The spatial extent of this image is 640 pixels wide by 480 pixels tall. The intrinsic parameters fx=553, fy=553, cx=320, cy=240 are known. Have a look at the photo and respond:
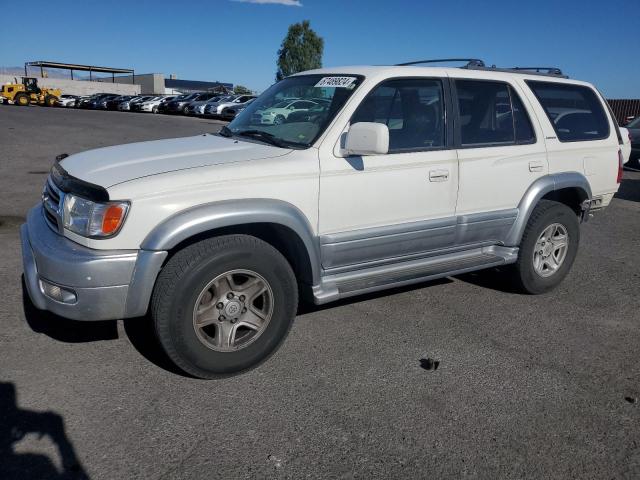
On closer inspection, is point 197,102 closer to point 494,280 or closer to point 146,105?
point 146,105

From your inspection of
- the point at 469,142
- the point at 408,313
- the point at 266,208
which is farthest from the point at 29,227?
the point at 469,142

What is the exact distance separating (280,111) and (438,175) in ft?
4.23

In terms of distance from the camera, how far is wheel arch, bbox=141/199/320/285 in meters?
2.98

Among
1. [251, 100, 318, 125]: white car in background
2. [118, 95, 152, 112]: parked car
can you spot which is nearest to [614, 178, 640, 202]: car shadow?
[251, 100, 318, 125]: white car in background

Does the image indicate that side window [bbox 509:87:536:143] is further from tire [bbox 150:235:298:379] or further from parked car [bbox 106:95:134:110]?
parked car [bbox 106:95:134:110]

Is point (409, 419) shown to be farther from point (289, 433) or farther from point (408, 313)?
point (408, 313)

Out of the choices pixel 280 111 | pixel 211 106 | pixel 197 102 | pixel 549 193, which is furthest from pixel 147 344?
pixel 197 102

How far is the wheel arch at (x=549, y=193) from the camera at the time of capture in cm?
452

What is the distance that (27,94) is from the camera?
134 feet

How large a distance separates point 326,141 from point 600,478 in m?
2.37

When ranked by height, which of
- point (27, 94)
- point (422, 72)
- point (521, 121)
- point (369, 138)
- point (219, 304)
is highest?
point (27, 94)

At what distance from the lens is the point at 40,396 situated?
3.02 meters

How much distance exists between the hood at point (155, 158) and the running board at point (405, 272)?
930 mm

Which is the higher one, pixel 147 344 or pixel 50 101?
pixel 50 101
